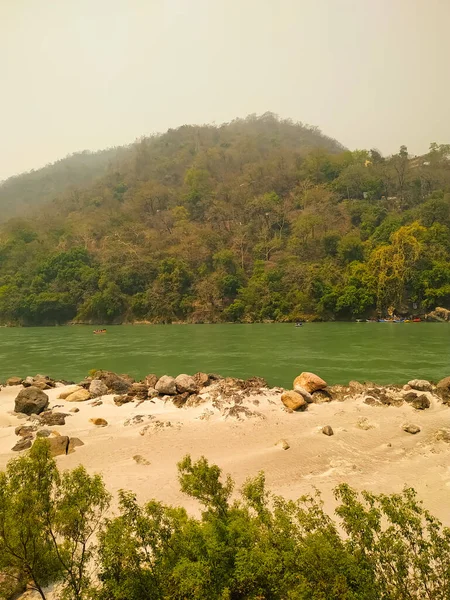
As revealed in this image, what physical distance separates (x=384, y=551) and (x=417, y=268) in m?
49.5

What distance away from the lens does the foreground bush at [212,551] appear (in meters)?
3.55

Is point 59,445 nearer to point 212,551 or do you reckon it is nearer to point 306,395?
point 212,551

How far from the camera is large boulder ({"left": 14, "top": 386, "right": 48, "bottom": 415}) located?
12.5m

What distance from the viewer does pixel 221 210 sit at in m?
74.4

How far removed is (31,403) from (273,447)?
28.0ft

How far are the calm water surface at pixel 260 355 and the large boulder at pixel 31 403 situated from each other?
645cm

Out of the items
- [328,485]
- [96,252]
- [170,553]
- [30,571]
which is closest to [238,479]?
[328,485]

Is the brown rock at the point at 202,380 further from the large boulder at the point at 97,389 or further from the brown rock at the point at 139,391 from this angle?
the large boulder at the point at 97,389

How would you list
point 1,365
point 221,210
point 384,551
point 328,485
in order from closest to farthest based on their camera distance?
point 384,551
point 328,485
point 1,365
point 221,210

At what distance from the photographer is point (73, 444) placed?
32.0ft

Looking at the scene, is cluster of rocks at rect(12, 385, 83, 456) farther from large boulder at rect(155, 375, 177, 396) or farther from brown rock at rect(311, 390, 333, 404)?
brown rock at rect(311, 390, 333, 404)

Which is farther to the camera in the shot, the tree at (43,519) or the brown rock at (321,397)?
the brown rock at (321,397)

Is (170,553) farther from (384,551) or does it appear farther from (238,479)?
(238,479)

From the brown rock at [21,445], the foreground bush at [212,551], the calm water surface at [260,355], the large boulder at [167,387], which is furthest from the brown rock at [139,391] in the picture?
the foreground bush at [212,551]
